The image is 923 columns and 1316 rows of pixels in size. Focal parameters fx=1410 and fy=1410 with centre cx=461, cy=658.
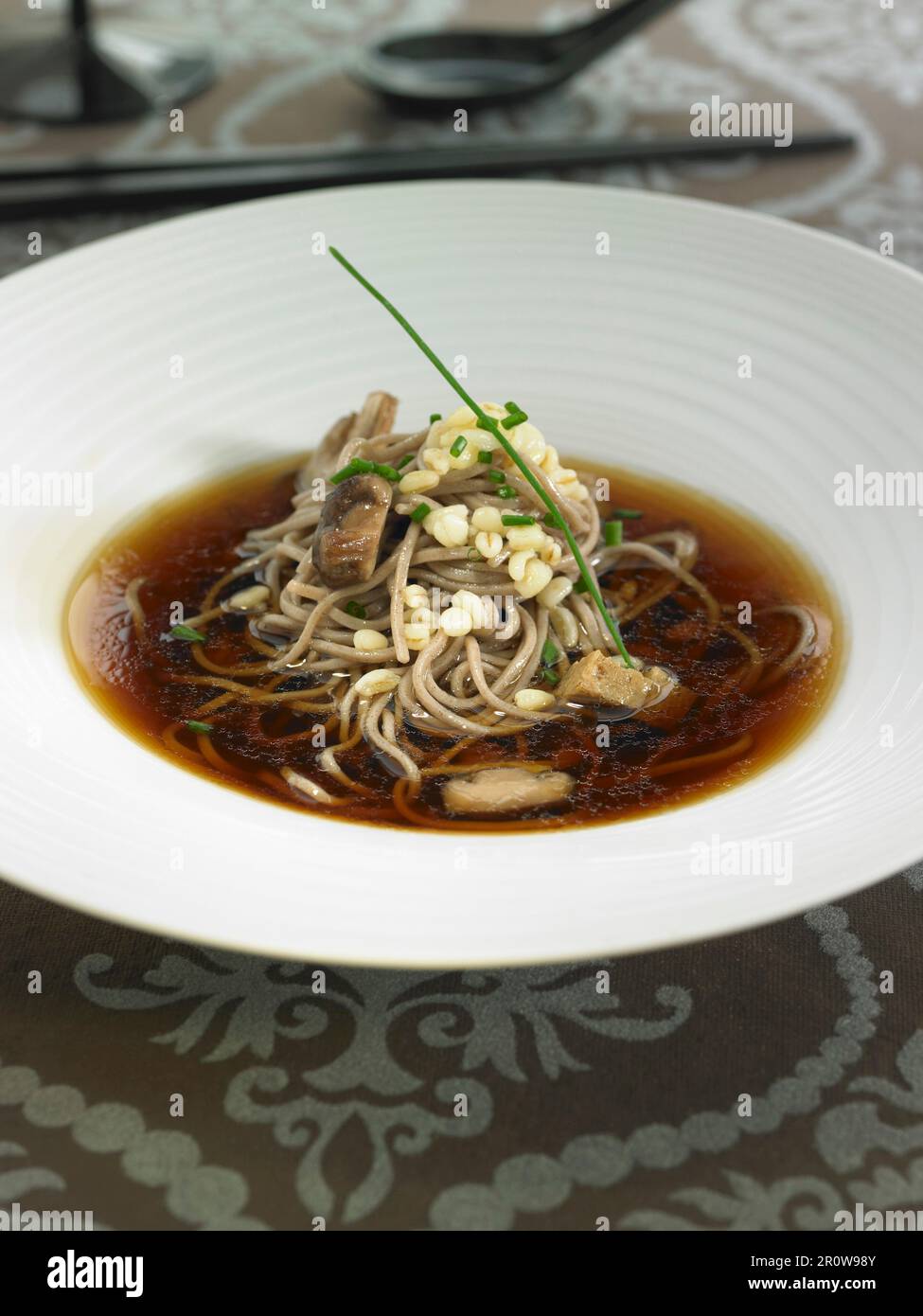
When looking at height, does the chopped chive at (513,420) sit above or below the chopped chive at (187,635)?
above

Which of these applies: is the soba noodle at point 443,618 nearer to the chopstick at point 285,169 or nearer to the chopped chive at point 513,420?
the chopped chive at point 513,420

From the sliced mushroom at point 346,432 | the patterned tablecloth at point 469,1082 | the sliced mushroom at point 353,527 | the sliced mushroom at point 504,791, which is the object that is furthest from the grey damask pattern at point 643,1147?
the sliced mushroom at point 346,432

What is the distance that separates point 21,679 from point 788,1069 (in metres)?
1.60

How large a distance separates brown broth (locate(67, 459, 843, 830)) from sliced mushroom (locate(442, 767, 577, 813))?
29 mm

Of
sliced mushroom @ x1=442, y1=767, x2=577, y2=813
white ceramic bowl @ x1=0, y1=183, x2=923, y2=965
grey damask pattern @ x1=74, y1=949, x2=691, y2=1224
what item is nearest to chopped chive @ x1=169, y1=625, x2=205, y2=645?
white ceramic bowl @ x1=0, y1=183, x2=923, y2=965

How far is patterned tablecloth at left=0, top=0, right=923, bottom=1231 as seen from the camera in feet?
6.73

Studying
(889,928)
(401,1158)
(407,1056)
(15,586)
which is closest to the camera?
(401,1158)

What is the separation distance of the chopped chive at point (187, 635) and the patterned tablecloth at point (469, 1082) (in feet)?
2.72

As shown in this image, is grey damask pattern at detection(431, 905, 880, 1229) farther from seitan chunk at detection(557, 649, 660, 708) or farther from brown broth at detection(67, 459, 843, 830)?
seitan chunk at detection(557, 649, 660, 708)

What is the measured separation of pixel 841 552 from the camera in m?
3.28

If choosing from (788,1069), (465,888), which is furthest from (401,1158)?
(788,1069)

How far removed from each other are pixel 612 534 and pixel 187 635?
41.5 inches

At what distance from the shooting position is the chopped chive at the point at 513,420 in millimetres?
3130

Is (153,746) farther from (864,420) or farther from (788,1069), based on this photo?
(864,420)
